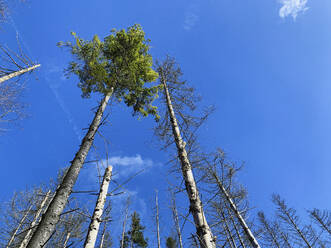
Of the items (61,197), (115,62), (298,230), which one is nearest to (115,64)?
(115,62)

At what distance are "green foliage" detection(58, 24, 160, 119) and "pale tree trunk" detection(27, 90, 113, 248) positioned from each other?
2.76m

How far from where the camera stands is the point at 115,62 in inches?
270

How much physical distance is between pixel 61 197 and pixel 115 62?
219 inches

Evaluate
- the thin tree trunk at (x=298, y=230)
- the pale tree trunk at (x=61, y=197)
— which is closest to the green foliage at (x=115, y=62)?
the pale tree trunk at (x=61, y=197)

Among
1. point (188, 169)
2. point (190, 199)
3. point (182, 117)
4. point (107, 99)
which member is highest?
point (107, 99)

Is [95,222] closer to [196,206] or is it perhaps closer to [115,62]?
[196,206]

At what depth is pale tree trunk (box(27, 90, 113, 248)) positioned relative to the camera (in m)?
2.37

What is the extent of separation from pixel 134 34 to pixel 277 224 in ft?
59.3

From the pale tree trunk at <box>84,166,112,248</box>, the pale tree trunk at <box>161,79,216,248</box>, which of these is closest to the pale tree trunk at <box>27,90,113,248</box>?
the pale tree trunk at <box>84,166,112,248</box>

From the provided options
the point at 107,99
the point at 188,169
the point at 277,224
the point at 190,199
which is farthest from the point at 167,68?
the point at 277,224

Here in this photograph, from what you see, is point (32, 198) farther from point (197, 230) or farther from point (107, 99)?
point (197, 230)

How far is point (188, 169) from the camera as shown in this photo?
3.38 m

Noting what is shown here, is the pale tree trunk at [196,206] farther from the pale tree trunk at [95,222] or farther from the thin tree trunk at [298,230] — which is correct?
the thin tree trunk at [298,230]

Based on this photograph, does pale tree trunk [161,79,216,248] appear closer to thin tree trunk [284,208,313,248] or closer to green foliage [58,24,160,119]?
green foliage [58,24,160,119]
